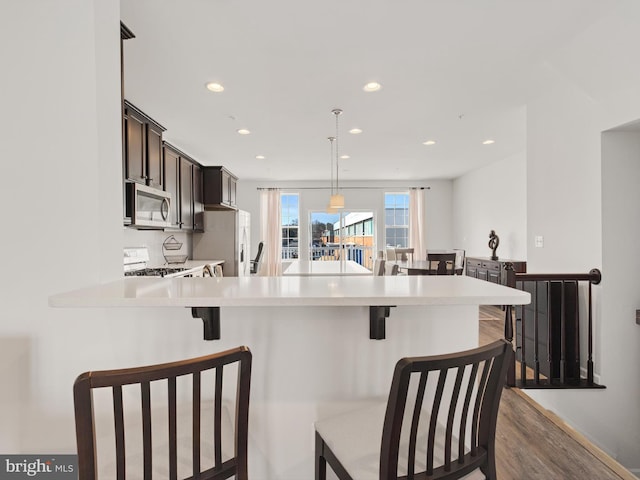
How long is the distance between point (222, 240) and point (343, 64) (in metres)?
3.67

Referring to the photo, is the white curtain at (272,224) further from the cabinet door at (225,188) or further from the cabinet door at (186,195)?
the cabinet door at (186,195)

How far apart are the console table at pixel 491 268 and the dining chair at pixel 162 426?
4.60 meters

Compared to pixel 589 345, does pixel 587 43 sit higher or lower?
higher

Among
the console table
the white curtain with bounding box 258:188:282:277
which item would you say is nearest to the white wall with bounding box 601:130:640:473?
the console table

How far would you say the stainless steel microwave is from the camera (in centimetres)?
301

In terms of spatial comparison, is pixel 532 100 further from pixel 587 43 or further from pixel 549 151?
pixel 587 43

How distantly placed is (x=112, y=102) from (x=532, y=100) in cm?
361

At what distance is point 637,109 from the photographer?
2.30 m

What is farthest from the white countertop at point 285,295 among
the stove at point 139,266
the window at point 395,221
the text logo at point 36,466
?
the window at point 395,221

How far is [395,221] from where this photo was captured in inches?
324

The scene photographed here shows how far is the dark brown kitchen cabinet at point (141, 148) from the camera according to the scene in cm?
296

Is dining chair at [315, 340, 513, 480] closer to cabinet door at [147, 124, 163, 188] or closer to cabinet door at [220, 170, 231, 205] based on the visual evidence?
cabinet door at [147, 124, 163, 188]

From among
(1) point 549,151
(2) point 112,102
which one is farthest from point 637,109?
(2) point 112,102

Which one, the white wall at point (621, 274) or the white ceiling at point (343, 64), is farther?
the white wall at point (621, 274)
